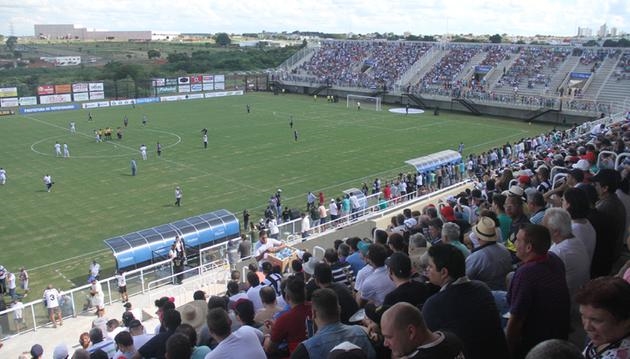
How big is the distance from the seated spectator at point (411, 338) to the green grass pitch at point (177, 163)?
18182 mm

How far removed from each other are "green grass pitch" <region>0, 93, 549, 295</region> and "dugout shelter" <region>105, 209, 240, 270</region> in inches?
75.5

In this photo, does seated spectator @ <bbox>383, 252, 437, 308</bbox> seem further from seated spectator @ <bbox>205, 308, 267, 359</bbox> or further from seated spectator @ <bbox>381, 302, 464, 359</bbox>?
seated spectator @ <bbox>381, 302, 464, 359</bbox>

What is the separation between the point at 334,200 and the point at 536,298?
71.3 ft

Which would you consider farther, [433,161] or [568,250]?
[433,161]

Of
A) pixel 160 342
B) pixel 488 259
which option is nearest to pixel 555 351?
pixel 488 259

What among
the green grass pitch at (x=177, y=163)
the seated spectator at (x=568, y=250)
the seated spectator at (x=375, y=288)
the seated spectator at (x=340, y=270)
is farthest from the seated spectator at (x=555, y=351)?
the green grass pitch at (x=177, y=163)

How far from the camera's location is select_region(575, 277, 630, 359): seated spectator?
345 cm

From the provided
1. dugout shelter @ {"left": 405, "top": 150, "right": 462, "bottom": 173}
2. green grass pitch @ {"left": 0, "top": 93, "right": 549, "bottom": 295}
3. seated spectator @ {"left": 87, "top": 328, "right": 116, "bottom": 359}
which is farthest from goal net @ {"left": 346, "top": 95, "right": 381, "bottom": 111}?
seated spectator @ {"left": 87, "top": 328, "right": 116, "bottom": 359}

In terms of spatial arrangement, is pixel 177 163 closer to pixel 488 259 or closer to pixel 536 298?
pixel 488 259

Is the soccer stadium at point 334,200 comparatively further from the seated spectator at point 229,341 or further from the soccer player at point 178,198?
the soccer player at point 178,198

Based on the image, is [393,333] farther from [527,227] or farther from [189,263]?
[189,263]

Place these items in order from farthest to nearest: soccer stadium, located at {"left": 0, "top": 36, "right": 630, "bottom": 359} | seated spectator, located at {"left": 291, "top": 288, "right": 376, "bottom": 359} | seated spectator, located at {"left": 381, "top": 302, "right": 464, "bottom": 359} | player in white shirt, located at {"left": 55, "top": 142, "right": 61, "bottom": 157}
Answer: player in white shirt, located at {"left": 55, "top": 142, "right": 61, "bottom": 157} < soccer stadium, located at {"left": 0, "top": 36, "right": 630, "bottom": 359} < seated spectator, located at {"left": 291, "top": 288, "right": 376, "bottom": 359} < seated spectator, located at {"left": 381, "top": 302, "right": 464, "bottom": 359}

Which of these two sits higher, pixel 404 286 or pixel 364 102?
pixel 404 286

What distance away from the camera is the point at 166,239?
1966 centimetres
